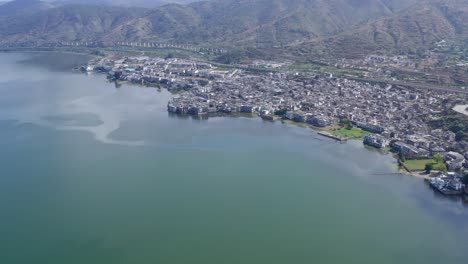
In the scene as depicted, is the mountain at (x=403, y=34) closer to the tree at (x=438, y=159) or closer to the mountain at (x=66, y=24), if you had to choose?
the tree at (x=438, y=159)

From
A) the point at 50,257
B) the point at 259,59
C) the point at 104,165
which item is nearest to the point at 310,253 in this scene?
the point at 50,257

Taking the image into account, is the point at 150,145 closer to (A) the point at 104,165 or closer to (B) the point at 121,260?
(A) the point at 104,165

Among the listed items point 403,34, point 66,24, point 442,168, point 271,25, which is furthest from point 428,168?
point 66,24

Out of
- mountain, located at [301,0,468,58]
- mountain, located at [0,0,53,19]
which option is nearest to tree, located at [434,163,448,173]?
mountain, located at [301,0,468,58]

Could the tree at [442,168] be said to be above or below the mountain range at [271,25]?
below

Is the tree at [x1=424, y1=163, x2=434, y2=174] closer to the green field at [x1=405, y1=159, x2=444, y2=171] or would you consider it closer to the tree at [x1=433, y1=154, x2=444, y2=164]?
the green field at [x1=405, y1=159, x2=444, y2=171]

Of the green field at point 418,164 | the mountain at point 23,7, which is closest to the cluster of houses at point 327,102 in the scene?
the green field at point 418,164

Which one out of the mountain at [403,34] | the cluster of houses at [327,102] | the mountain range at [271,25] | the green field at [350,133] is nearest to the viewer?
the cluster of houses at [327,102]
